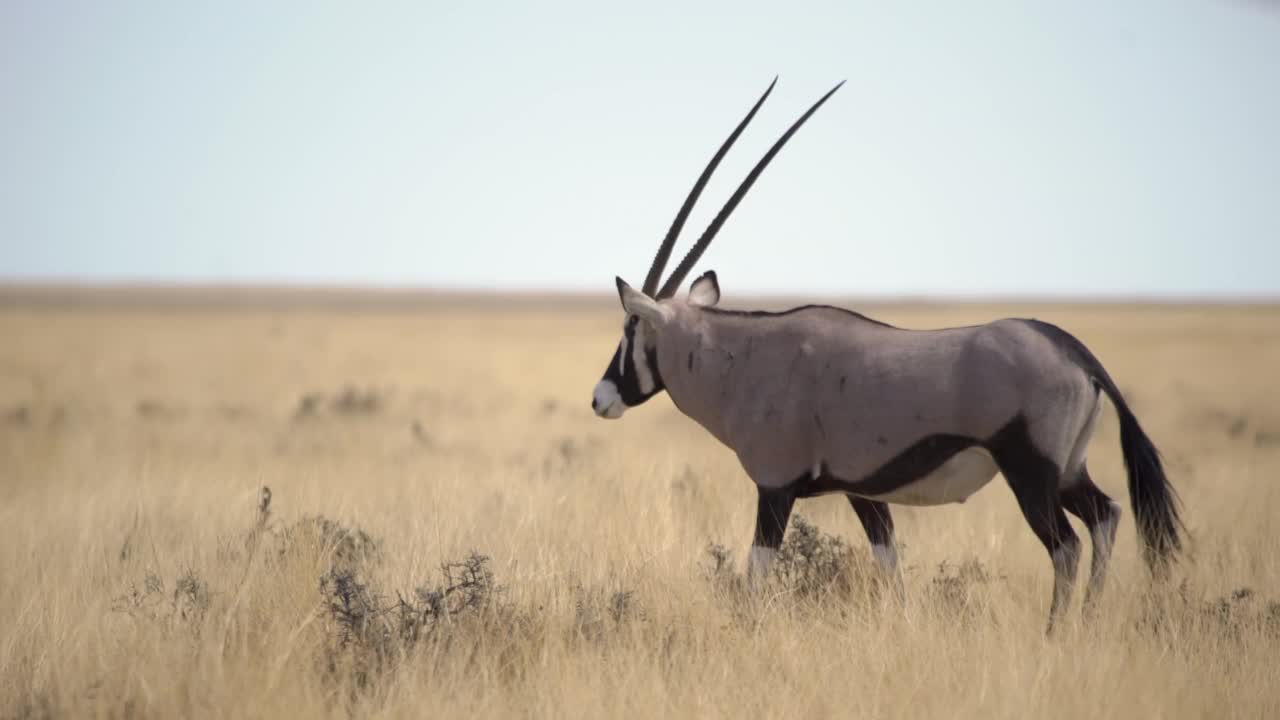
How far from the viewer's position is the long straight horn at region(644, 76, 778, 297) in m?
6.87

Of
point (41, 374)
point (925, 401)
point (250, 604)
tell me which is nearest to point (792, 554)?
point (925, 401)

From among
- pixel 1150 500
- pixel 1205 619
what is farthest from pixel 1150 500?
pixel 1205 619

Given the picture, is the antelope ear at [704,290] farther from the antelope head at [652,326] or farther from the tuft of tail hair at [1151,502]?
the tuft of tail hair at [1151,502]

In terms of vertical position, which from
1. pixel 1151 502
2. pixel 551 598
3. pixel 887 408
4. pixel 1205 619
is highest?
pixel 887 408

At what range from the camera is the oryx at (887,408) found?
18.7 feet

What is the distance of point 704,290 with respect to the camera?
7.20 m

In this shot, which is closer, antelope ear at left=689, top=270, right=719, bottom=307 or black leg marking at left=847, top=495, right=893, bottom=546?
black leg marking at left=847, top=495, right=893, bottom=546

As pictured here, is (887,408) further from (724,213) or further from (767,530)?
(724,213)

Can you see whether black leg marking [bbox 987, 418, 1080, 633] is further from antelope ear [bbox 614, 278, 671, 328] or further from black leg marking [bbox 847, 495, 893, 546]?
antelope ear [bbox 614, 278, 671, 328]

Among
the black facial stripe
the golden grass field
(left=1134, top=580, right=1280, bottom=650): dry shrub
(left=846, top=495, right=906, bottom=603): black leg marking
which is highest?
the black facial stripe

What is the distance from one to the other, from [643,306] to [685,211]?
70 cm

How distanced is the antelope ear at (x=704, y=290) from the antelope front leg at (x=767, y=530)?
1485mm

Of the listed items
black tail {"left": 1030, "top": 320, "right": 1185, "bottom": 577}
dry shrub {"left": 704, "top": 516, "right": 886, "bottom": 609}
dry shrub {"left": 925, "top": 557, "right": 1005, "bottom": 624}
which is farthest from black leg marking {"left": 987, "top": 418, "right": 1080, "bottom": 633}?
dry shrub {"left": 704, "top": 516, "right": 886, "bottom": 609}

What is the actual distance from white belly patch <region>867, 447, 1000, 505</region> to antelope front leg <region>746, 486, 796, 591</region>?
0.54m
